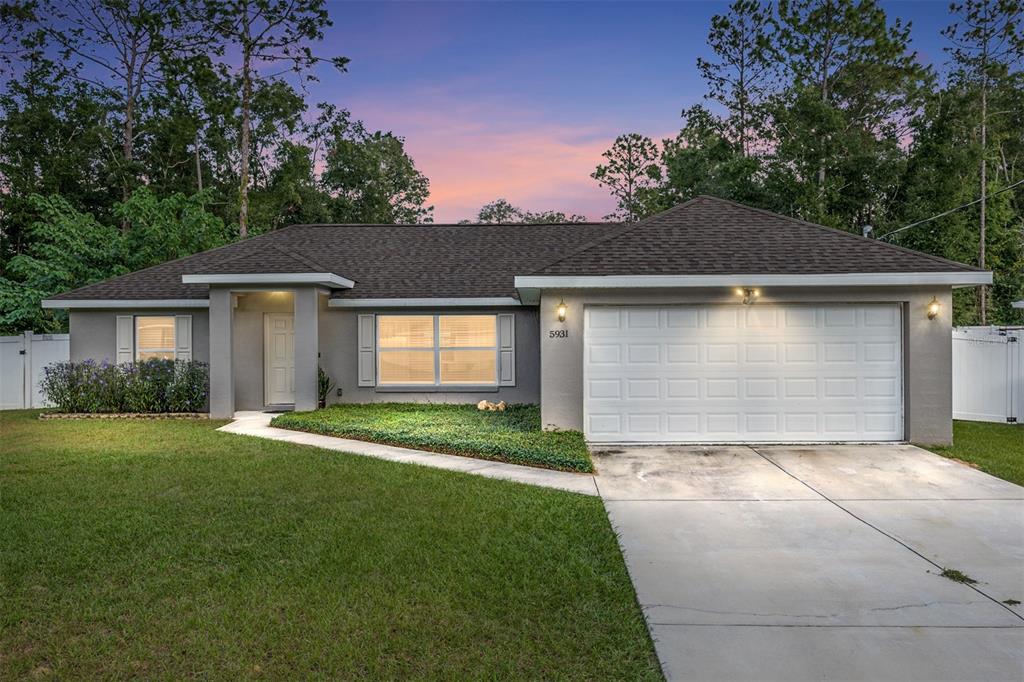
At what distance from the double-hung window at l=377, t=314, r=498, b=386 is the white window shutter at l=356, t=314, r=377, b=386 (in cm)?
12

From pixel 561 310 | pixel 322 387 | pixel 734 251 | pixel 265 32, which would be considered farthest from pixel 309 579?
pixel 265 32

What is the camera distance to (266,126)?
25.1 m

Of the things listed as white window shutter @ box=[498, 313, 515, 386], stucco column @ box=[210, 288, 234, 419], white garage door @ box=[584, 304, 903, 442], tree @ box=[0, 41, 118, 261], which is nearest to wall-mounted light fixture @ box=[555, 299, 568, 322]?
white garage door @ box=[584, 304, 903, 442]

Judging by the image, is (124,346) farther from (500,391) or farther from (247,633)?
(247,633)

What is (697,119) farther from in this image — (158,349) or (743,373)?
(158,349)

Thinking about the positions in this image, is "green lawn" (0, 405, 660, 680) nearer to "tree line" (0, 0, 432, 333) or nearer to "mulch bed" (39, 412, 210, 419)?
"mulch bed" (39, 412, 210, 419)

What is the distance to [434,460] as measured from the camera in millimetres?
7762

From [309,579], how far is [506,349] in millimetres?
9104

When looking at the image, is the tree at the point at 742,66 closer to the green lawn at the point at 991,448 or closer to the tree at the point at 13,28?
the green lawn at the point at 991,448

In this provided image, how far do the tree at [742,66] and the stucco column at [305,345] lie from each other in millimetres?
19836

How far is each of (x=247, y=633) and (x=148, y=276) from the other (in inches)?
494

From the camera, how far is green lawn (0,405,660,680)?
3121 millimetres

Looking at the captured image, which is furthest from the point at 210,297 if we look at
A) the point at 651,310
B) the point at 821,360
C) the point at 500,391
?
the point at 821,360

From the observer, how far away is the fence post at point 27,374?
551 inches
